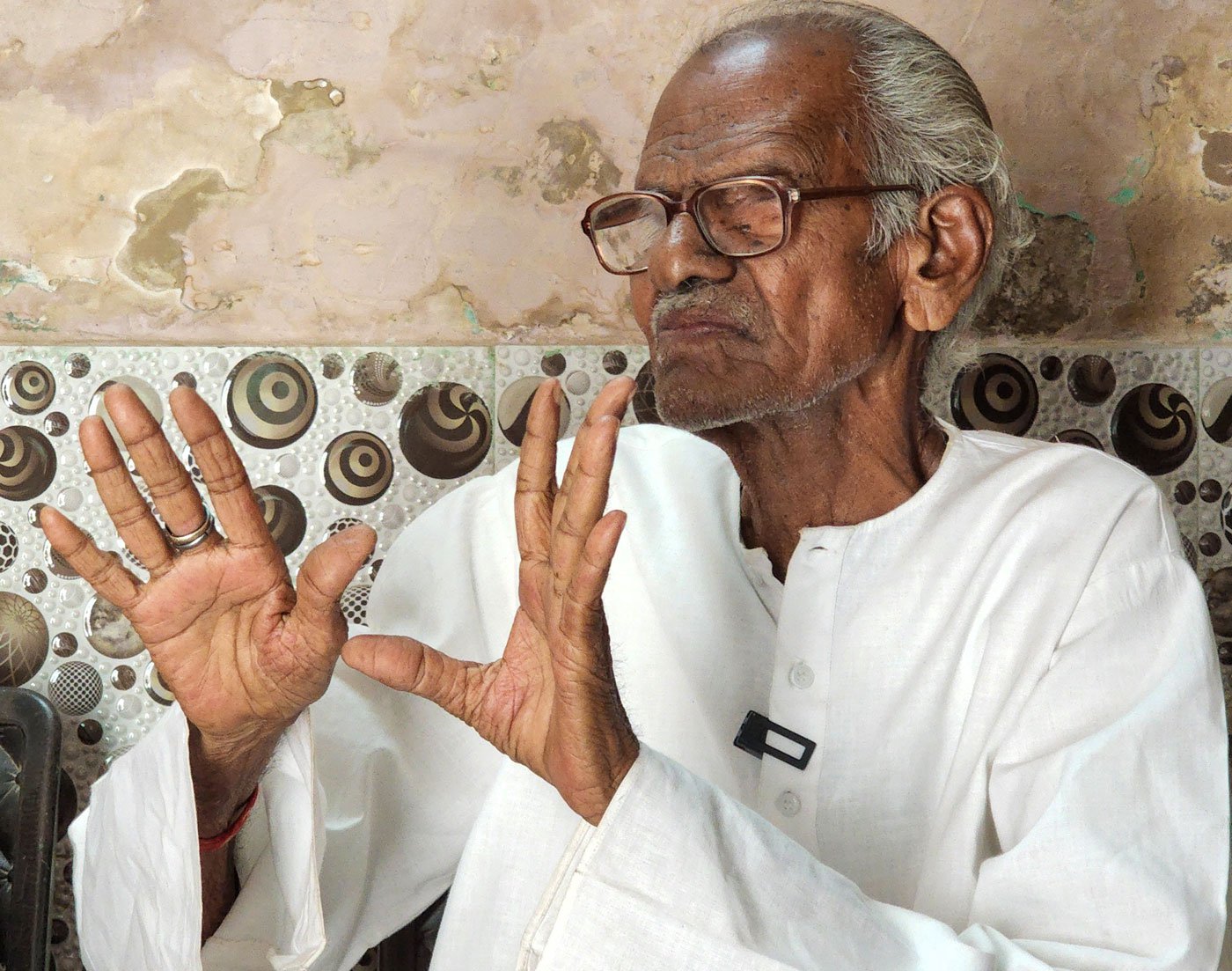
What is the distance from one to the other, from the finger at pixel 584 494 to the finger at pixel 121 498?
0.45 metres

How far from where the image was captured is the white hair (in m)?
1.69

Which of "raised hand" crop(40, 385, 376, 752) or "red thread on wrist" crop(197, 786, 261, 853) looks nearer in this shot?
"raised hand" crop(40, 385, 376, 752)

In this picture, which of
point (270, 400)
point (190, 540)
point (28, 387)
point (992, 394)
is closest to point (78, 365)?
point (28, 387)

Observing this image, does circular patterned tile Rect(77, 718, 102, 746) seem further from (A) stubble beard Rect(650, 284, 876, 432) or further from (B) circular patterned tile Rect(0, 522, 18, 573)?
(A) stubble beard Rect(650, 284, 876, 432)

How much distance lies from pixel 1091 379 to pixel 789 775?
113 cm

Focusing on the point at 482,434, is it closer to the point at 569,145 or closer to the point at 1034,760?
the point at 569,145

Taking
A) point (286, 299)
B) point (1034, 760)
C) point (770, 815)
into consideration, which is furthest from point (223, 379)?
point (1034, 760)

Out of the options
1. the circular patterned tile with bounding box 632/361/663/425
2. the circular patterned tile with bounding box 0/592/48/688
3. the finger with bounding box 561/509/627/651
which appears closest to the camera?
the finger with bounding box 561/509/627/651

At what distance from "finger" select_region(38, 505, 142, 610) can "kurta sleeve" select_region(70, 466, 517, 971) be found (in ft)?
0.53

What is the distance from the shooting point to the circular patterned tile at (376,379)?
209 centimetres

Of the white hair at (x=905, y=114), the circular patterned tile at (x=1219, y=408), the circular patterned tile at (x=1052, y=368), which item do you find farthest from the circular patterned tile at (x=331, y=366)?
the circular patterned tile at (x=1219, y=408)

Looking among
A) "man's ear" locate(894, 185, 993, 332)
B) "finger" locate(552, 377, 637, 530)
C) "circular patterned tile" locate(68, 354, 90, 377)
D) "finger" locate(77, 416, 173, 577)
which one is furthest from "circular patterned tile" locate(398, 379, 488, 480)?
"finger" locate(552, 377, 637, 530)

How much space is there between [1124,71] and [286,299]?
1.57 m

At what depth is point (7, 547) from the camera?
6.52 feet
